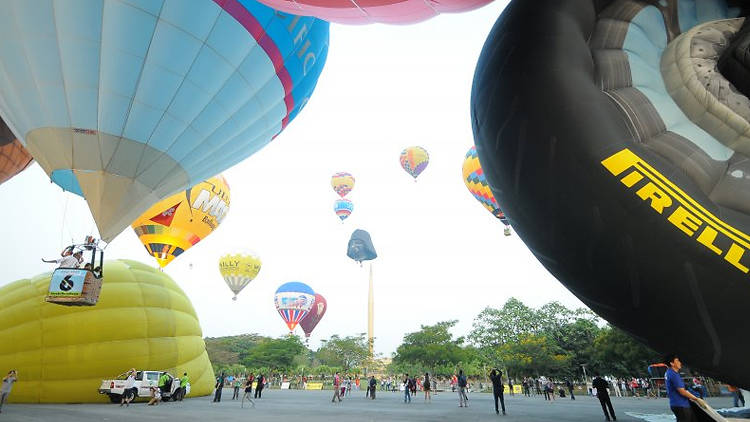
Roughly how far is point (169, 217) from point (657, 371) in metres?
30.1

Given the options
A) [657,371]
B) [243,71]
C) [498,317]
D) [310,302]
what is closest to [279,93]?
[243,71]

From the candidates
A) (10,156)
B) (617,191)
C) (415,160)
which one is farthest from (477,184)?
(617,191)

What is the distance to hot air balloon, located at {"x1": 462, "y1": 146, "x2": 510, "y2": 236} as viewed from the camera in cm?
2709

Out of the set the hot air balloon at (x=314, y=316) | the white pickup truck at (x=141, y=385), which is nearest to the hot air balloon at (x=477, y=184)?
the white pickup truck at (x=141, y=385)

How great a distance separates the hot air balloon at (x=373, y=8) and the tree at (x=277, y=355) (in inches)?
2571

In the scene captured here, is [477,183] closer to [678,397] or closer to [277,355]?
[678,397]

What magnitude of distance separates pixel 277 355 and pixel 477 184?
49.0 m

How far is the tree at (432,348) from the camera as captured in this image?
54625 mm

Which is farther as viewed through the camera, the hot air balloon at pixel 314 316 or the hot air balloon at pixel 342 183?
the hot air balloon at pixel 314 316

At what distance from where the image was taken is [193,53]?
10180mm

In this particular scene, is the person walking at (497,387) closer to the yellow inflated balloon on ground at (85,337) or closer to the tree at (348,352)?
the yellow inflated balloon on ground at (85,337)

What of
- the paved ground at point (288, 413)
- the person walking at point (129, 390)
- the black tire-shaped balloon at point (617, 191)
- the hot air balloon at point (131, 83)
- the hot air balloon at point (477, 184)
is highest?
the hot air balloon at point (477, 184)

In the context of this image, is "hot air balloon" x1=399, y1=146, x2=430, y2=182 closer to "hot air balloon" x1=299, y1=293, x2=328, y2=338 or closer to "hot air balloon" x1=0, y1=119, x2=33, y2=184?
"hot air balloon" x1=299, y1=293, x2=328, y2=338

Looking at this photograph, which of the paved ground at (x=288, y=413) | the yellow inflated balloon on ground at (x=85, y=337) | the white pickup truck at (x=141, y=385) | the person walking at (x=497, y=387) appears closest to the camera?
the paved ground at (x=288, y=413)
